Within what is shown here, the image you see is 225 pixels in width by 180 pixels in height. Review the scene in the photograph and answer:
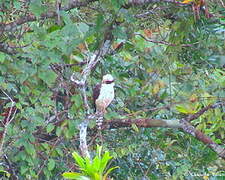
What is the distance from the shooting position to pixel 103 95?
439 centimetres

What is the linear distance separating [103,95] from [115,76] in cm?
22

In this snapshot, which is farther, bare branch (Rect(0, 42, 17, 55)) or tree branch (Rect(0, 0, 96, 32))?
bare branch (Rect(0, 42, 17, 55))

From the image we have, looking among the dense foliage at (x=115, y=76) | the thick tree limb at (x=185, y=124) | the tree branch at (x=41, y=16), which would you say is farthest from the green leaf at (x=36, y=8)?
the thick tree limb at (x=185, y=124)

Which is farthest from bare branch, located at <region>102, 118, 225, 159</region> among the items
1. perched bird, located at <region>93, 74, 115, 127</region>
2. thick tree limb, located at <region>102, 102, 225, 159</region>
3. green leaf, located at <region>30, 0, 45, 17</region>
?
green leaf, located at <region>30, 0, 45, 17</region>

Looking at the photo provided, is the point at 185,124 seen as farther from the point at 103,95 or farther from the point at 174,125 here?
the point at 103,95

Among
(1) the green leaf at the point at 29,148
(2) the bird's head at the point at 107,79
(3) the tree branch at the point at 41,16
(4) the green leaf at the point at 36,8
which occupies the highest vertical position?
(4) the green leaf at the point at 36,8

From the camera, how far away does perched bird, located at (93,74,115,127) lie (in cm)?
424

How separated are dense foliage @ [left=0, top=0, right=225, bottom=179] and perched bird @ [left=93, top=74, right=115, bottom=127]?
6cm

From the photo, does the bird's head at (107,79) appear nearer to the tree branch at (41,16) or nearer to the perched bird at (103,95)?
the perched bird at (103,95)

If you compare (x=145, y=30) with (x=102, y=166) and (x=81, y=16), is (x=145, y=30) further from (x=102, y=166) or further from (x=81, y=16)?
(x=102, y=166)

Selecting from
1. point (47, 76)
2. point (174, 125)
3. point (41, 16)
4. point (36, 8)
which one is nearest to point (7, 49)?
point (41, 16)

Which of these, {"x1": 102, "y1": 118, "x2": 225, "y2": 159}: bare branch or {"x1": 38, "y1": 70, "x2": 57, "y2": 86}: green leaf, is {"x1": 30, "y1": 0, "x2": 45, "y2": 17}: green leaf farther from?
{"x1": 102, "y1": 118, "x2": 225, "y2": 159}: bare branch

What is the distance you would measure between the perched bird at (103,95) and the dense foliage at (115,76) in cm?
6

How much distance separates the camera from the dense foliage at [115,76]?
3602 millimetres
